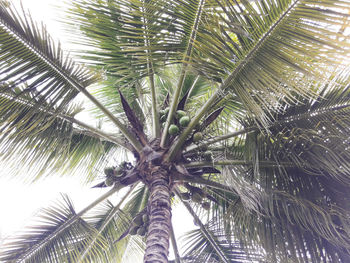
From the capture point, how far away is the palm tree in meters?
2.86

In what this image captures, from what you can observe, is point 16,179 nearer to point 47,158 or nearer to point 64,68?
point 47,158

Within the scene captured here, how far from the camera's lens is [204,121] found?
11.9ft

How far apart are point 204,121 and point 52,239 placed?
2.41 m

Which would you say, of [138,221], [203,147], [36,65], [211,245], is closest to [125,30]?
[36,65]

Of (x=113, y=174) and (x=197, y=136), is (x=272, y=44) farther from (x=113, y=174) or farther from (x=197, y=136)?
(x=113, y=174)

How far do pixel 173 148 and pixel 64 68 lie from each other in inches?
58.3

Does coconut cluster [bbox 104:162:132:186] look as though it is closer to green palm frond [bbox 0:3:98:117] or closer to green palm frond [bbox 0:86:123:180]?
green palm frond [bbox 0:86:123:180]

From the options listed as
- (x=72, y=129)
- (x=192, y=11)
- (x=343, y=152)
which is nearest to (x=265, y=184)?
(x=343, y=152)

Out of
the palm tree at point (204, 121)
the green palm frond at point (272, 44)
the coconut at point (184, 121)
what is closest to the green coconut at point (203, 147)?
the palm tree at point (204, 121)

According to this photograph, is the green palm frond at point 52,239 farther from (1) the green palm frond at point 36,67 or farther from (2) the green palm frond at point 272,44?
(2) the green palm frond at point 272,44

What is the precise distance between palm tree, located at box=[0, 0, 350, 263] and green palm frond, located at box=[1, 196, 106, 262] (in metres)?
0.01

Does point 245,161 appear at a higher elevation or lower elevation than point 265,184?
higher

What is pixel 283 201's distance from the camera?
144 inches

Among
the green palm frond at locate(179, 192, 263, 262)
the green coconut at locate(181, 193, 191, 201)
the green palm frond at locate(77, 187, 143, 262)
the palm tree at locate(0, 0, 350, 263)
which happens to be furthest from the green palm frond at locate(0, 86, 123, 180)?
the green palm frond at locate(179, 192, 263, 262)
